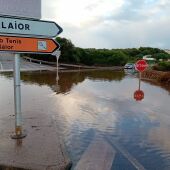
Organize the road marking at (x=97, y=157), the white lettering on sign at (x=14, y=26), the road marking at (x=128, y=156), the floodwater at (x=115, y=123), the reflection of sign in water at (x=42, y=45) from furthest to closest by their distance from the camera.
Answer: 1. the reflection of sign in water at (x=42, y=45)
2. the white lettering on sign at (x=14, y=26)
3. the floodwater at (x=115, y=123)
4. the road marking at (x=128, y=156)
5. the road marking at (x=97, y=157)

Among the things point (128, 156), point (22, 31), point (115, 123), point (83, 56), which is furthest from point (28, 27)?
point (83, 56)

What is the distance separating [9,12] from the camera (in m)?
8.86

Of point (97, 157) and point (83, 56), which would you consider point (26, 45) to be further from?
point (83, 56)

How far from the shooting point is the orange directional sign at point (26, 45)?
8.80m

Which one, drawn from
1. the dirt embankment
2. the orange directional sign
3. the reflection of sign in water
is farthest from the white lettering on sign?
the dirt embankment

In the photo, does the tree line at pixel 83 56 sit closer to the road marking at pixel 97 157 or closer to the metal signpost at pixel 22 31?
the metal signpost at pixel 22 31

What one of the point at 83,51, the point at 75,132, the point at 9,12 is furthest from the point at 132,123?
the point at 83,51

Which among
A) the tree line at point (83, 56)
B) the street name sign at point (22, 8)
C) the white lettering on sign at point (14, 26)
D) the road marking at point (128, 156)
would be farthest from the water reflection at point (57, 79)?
the tree line at point (83, 56)

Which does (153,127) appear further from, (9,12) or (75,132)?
(9,12)

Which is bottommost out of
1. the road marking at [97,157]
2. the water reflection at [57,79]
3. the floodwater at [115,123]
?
the water reflection at [57,79]

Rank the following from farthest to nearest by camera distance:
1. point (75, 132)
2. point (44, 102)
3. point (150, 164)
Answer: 1. point (44, 102)
2. point (75, 132)
3. point (150, 164)

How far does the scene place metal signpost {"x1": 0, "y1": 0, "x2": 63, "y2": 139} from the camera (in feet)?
28.8

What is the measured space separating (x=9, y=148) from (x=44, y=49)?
2.45m

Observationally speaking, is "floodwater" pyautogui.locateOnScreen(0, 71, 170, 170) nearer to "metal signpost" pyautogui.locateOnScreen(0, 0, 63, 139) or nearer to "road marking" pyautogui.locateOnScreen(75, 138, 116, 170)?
"road marking" pyautogui.locateOnScreen(75, 138, 116, 170)
